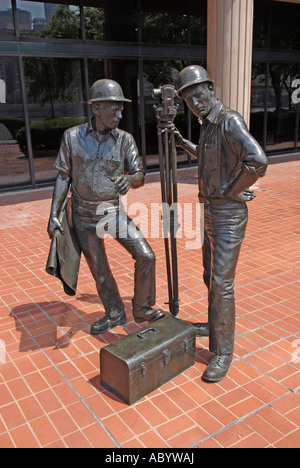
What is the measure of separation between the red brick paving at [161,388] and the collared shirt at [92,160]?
132cm

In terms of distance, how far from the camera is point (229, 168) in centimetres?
314

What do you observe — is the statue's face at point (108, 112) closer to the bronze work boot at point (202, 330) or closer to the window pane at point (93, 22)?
the bronze work boot at point (202, 330)

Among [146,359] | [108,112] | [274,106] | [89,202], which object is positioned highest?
[108,112]

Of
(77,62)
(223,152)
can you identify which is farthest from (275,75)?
(223,152)

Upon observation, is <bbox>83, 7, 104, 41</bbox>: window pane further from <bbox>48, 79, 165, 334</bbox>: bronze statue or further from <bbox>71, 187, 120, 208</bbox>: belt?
<bbox>71, 187, 120, 208</bbox>: belt

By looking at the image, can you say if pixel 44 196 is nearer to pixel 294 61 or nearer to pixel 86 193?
pixel 86 193

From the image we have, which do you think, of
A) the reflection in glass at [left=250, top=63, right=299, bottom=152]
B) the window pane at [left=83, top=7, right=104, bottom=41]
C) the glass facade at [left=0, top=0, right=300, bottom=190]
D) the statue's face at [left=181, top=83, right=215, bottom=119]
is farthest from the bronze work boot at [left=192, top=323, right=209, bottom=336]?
the reflection in glass at [left=250, top=63, right=299, bottom=152]

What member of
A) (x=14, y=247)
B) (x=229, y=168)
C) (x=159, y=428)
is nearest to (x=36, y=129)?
(x=14, y=247)

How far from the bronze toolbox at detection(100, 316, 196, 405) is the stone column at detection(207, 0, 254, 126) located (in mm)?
6737

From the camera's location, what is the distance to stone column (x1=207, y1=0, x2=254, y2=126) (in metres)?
8.45

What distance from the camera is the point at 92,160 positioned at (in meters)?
3.54

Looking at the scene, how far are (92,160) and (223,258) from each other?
1.30m

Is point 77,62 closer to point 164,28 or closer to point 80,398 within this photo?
point 164,28

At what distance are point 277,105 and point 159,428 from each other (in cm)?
1281
